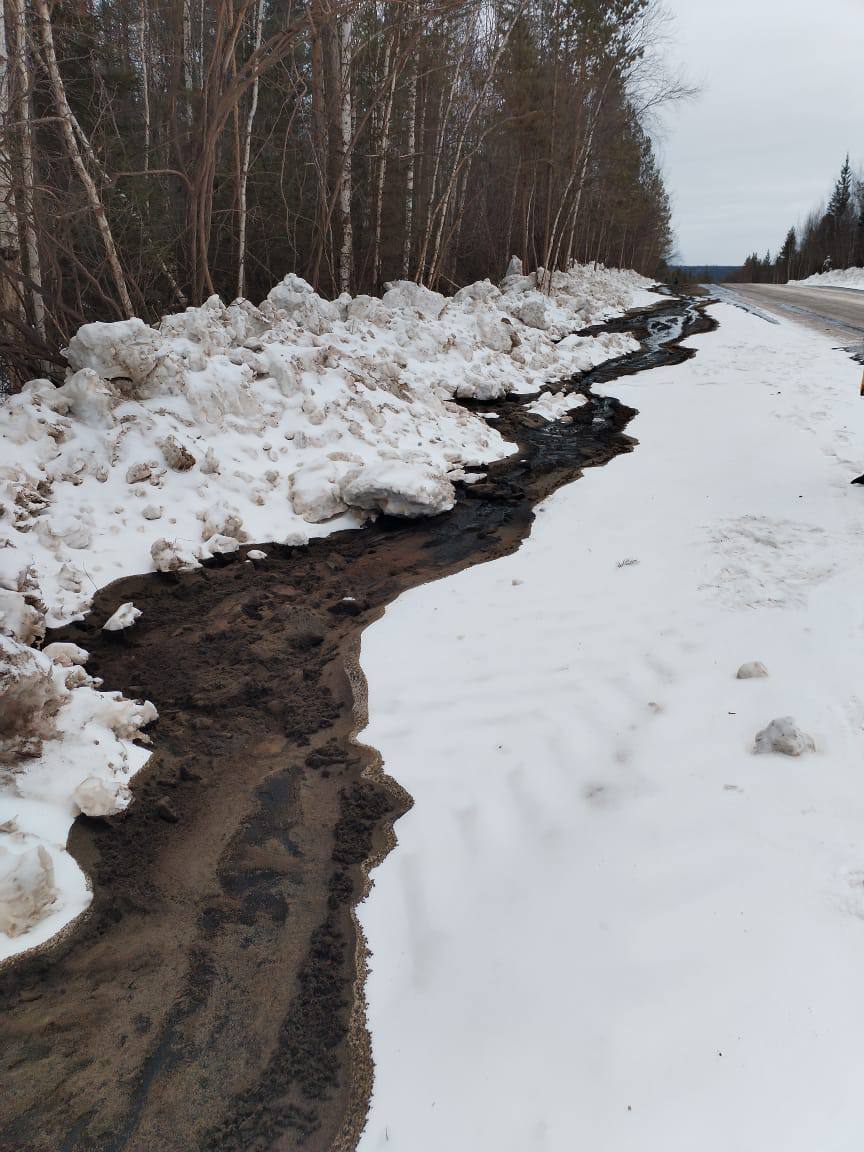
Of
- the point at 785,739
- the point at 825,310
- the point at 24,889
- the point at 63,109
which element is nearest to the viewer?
the point at 24,889

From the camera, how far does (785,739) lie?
241cm

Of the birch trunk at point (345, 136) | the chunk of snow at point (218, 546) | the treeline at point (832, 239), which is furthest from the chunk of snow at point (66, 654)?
the treeline at point (832, 239)

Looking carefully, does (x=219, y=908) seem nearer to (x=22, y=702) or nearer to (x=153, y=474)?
(x=22, y=702)

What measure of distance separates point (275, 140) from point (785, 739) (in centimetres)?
1264

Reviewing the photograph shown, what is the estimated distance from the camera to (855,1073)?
4.80 ft

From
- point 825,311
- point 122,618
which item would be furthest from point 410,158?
point 825,311

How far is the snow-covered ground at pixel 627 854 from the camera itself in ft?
5.15

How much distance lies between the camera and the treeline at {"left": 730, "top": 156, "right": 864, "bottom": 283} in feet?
134

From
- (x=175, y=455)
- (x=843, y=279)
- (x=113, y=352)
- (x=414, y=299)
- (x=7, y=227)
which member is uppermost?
(x=843, y=279)

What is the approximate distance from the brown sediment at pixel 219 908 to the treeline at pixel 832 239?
45941mm

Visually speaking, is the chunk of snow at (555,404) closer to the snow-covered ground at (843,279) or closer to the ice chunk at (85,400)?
the ice chunk at (85,400)

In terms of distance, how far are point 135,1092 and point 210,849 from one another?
809 millimetres

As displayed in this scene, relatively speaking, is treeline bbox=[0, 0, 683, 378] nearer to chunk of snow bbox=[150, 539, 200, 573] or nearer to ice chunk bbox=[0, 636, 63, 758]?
chunk of snow bbox=[150, 539, 200, 573]

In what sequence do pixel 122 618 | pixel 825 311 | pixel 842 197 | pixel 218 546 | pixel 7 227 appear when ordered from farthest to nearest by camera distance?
pixel 842 197 < pixel 825 311 < pixel 7 227 < pixel 218 546 < pixel 122 618
